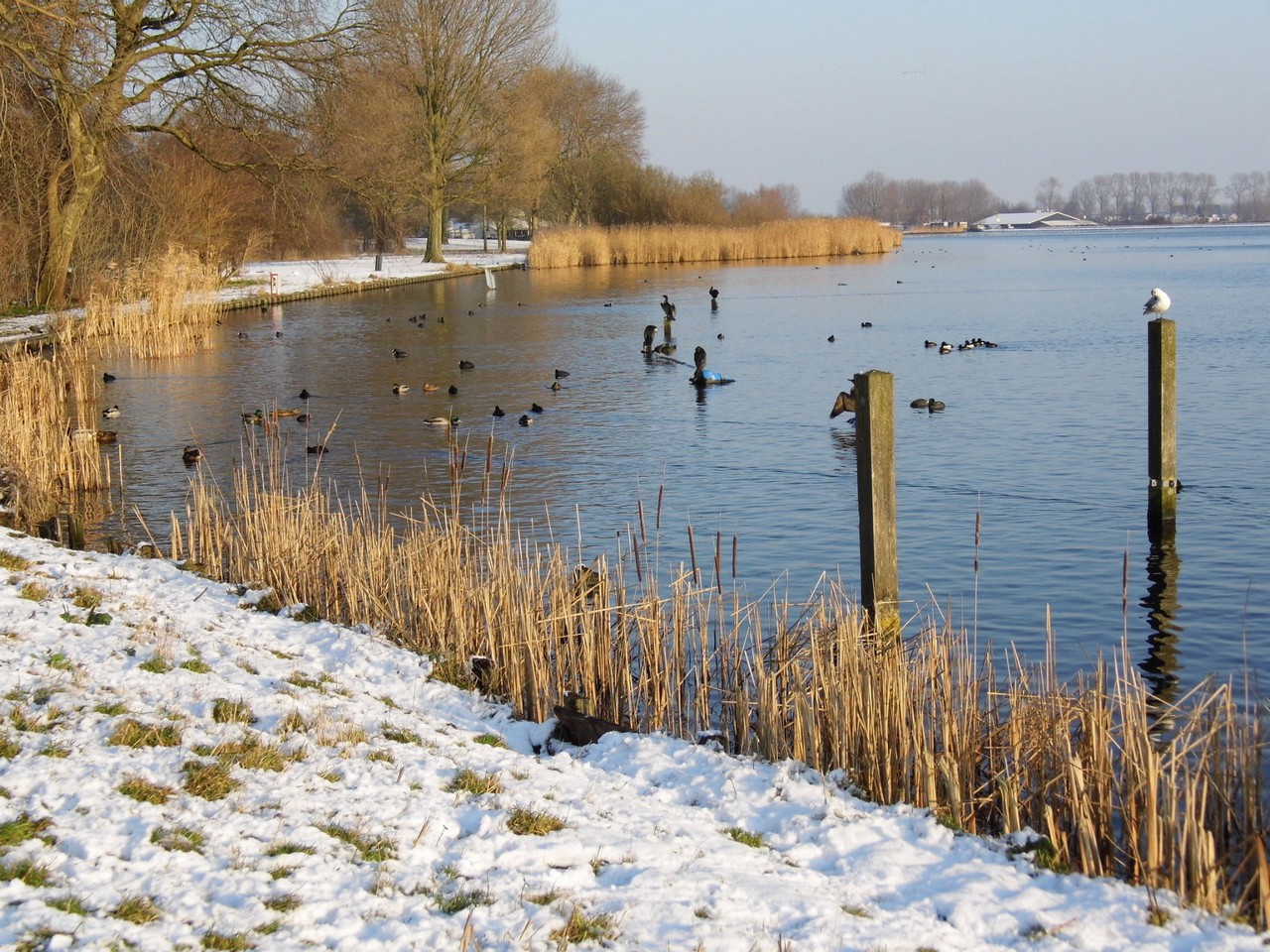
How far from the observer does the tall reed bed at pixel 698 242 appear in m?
62.5

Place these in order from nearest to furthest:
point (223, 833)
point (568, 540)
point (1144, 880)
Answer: point (223, 833) < point (1144, 880) < point (568, 540)

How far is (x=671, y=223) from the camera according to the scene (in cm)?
7025

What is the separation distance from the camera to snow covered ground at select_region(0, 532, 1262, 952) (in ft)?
12.6

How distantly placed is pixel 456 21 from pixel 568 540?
4753 centimetres

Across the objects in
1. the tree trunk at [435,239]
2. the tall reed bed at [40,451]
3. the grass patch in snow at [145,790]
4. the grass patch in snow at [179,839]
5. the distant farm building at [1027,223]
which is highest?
the distant farm building at [1027,223]

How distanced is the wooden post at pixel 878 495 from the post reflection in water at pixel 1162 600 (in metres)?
1.48

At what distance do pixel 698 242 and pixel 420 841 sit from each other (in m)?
62.7

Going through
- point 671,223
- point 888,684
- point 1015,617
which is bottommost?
point 1015,617

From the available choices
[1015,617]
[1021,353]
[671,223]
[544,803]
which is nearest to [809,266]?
[671,223]

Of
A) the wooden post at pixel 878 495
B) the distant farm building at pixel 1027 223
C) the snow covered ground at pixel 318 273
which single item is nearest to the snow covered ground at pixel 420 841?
the wooden post at pixel 878 495

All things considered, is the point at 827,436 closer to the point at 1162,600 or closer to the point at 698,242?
the point at 1162,600

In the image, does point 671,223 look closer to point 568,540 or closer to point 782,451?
point 782,451

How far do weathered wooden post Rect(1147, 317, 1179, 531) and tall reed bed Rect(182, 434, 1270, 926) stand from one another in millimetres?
3647

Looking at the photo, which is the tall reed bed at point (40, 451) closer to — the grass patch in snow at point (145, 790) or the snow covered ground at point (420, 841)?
the snow covered ground at point (420, 841)
